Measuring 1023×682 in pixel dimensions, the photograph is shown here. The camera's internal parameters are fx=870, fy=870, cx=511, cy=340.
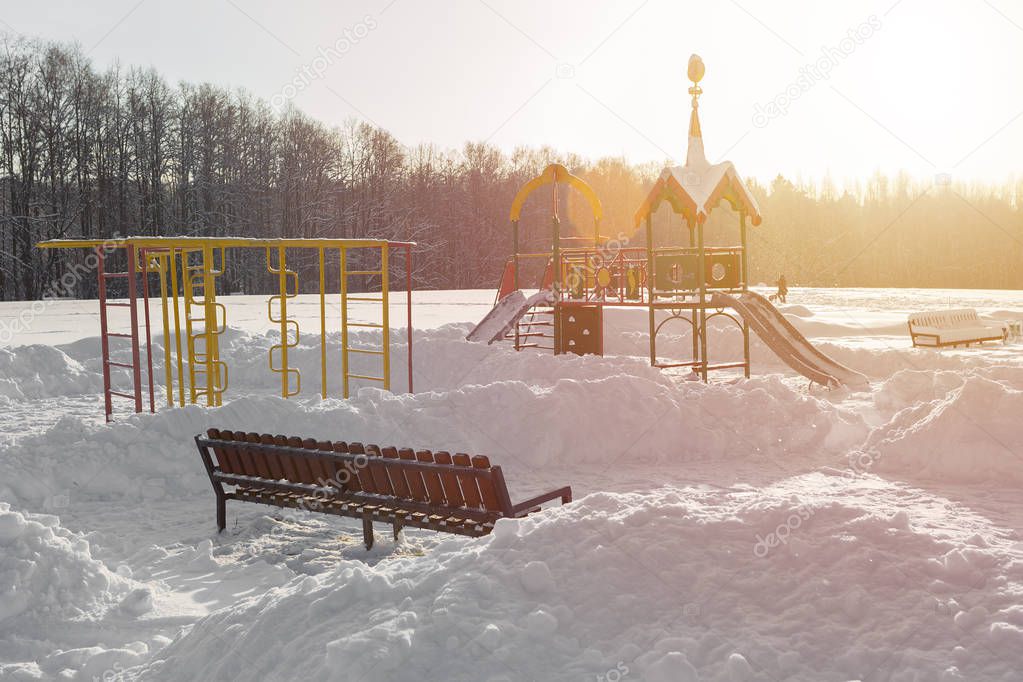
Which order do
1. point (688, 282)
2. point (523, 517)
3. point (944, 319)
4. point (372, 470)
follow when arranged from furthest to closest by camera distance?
point (944, 319)
point (688, 282)
point (372, 470)
point (523, 517)

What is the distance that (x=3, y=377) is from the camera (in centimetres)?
1405

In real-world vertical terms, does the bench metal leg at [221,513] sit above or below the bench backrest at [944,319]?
below

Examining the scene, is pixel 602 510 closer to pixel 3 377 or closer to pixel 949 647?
pixel 949 647

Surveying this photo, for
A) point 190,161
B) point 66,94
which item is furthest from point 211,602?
point 190,161

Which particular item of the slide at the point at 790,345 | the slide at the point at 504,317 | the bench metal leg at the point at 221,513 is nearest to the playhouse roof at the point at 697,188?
the slide at the point at 790,345

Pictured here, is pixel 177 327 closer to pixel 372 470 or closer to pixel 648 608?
pixel 372 470

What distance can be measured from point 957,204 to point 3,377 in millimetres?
87615

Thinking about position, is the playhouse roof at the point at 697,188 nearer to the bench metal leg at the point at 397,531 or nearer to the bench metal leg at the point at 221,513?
the bench metal leg at the point at 397,531

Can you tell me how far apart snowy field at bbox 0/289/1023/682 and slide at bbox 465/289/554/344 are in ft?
15.4

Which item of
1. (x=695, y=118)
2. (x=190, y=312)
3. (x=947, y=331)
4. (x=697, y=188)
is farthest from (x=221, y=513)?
(x=947, y=331)

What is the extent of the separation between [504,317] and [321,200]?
39812 millimetres

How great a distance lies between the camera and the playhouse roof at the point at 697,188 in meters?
14.9

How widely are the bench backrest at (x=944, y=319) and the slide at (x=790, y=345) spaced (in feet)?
20.3

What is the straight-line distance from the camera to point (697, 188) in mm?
15086
